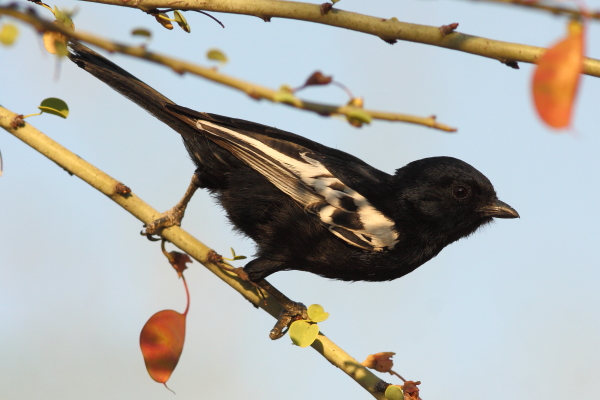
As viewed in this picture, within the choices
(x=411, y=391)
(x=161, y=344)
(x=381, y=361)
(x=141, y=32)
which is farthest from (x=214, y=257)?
(x=141, y=32)

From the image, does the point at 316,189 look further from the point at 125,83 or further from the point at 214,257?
the point at 125,83

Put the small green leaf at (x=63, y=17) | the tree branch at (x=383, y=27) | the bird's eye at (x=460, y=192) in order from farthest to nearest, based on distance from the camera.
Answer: the bird's eye at (x=460, y=192) < the small green leaf at (x=63, y=17) < the tree branch at (x=383, y=27)

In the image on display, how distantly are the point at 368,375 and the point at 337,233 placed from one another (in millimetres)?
1474

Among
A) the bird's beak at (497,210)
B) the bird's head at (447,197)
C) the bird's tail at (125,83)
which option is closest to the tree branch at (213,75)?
the bird's tail at (125,83)

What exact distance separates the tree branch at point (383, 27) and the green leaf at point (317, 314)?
143cm

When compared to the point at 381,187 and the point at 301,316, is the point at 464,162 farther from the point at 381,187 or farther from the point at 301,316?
the point at 301,316

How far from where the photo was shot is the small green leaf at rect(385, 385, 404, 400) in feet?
9.42

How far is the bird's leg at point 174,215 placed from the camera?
3.89 m

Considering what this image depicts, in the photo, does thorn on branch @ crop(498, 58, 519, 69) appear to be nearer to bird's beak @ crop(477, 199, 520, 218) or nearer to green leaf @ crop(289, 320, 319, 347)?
green leaf @ crop(289, 320, 319, 347)

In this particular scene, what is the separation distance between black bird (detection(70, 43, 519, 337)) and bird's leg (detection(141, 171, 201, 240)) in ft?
0.07

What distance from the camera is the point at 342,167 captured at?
184 inches

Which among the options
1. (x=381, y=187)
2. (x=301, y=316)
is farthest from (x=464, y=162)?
(x=301, y=316)

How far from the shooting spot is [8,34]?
63.2 inches

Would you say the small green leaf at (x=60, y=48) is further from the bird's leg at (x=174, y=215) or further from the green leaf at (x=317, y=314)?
the bird's leg at (x=174, y=215)
